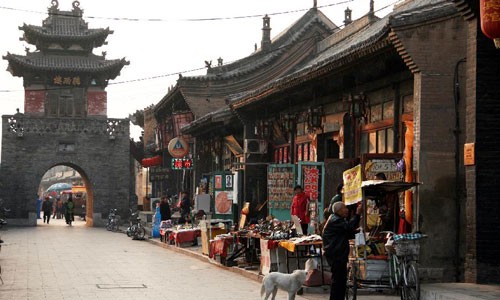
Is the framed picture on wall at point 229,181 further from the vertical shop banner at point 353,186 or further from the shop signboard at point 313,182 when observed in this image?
the vertical shop banner at point 353,186

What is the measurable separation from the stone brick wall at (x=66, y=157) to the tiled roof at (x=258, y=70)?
501 inches

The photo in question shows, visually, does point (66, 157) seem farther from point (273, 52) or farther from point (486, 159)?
point (486, 159)

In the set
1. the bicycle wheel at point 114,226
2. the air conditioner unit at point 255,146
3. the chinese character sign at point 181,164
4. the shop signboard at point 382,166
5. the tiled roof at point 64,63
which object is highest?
the tiled roof at point 64,63

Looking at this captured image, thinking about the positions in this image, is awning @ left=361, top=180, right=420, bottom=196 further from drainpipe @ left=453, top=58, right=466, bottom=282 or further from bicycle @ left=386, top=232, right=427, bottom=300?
bicycle @ left=386, top=232, right=427, bottom=300

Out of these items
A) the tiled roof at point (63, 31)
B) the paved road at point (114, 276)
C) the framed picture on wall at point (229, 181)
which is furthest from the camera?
the tiled roof at point (63, 31)

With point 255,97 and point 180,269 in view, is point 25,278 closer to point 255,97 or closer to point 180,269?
point 180,269

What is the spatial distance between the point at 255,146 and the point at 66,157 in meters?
28.1

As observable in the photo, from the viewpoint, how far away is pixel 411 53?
45.6 feet

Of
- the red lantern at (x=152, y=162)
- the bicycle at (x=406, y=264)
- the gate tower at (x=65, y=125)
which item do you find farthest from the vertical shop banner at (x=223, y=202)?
the gate tower at (x=65, y=125)

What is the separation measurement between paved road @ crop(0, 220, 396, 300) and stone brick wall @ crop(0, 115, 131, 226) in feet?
85.2

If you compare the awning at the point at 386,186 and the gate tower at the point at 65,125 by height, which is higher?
the gate tower at the point at 65,125

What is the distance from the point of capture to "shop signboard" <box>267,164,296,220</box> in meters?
19.8

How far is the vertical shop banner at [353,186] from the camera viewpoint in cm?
1412

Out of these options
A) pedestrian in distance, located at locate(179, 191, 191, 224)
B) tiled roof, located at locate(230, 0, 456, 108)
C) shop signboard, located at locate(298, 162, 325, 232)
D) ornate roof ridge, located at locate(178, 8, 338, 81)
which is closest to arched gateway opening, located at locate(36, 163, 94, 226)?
ornate roof ridge, located at locate(178, 8, 338, 81)
